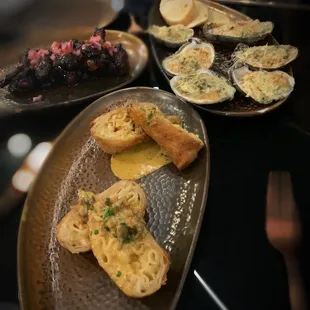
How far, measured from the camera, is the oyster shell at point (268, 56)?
1.63 m

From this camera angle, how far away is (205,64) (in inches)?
67.9

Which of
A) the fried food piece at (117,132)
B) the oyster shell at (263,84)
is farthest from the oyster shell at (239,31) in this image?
the fried food piece at (117,132)

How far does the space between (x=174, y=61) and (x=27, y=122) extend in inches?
25.7

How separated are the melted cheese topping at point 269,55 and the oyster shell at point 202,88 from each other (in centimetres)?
14

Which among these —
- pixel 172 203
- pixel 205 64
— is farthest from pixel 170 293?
pixel 205 64

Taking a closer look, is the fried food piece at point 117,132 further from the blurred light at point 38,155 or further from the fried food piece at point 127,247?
the fried food piece at point 127,247

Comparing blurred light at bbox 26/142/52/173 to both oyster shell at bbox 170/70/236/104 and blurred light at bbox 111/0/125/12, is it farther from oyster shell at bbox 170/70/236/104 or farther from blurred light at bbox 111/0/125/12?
blurred light at bbox 111/0/125/12

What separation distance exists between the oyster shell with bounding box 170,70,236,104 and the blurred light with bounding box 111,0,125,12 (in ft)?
1.62

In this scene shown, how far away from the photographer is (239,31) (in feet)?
5.84

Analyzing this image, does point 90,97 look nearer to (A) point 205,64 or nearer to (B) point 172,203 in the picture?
(A) point 205,64

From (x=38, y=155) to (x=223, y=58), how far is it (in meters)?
0.87

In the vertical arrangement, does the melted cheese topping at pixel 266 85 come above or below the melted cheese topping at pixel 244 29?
below

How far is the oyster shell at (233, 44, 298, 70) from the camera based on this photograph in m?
1.63

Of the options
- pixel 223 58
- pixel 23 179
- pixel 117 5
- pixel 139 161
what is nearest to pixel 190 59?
pixel 223 58
